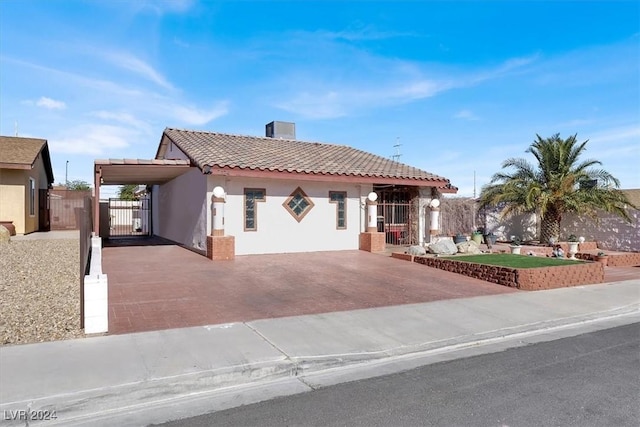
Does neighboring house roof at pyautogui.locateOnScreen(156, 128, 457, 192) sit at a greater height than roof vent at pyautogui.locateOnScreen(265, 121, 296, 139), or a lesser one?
lesser

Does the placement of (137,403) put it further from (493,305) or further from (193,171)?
(193,171)

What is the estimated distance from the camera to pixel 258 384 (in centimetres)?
487

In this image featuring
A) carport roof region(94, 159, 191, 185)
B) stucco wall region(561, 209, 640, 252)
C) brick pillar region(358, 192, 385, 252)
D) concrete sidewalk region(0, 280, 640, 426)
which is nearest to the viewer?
concrete sidewalk region(0, 280, 640, 426)

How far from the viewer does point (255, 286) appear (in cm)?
971

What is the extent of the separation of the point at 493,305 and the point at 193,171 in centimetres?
1129

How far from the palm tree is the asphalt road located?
14.8 meters

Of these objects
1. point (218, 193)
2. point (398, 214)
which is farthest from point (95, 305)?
point (398, 214)

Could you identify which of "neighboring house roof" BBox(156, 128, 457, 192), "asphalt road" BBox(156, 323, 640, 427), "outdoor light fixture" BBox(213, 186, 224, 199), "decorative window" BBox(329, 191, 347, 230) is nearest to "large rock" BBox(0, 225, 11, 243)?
"neighboring house roof" BBox(156, 128, 457, 192)

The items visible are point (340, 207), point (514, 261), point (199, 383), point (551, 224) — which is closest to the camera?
point (199, 383)

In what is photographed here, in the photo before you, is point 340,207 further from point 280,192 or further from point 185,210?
point 185,210

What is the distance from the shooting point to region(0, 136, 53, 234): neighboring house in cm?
2066

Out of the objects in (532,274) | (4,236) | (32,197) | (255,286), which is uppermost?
(32,197)

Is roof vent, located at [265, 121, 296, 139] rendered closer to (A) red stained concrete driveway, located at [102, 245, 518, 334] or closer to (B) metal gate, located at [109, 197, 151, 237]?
(A) red stained concrete driveway, located at [102, 245, 518, 334]

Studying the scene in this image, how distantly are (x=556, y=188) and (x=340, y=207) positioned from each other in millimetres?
9904
